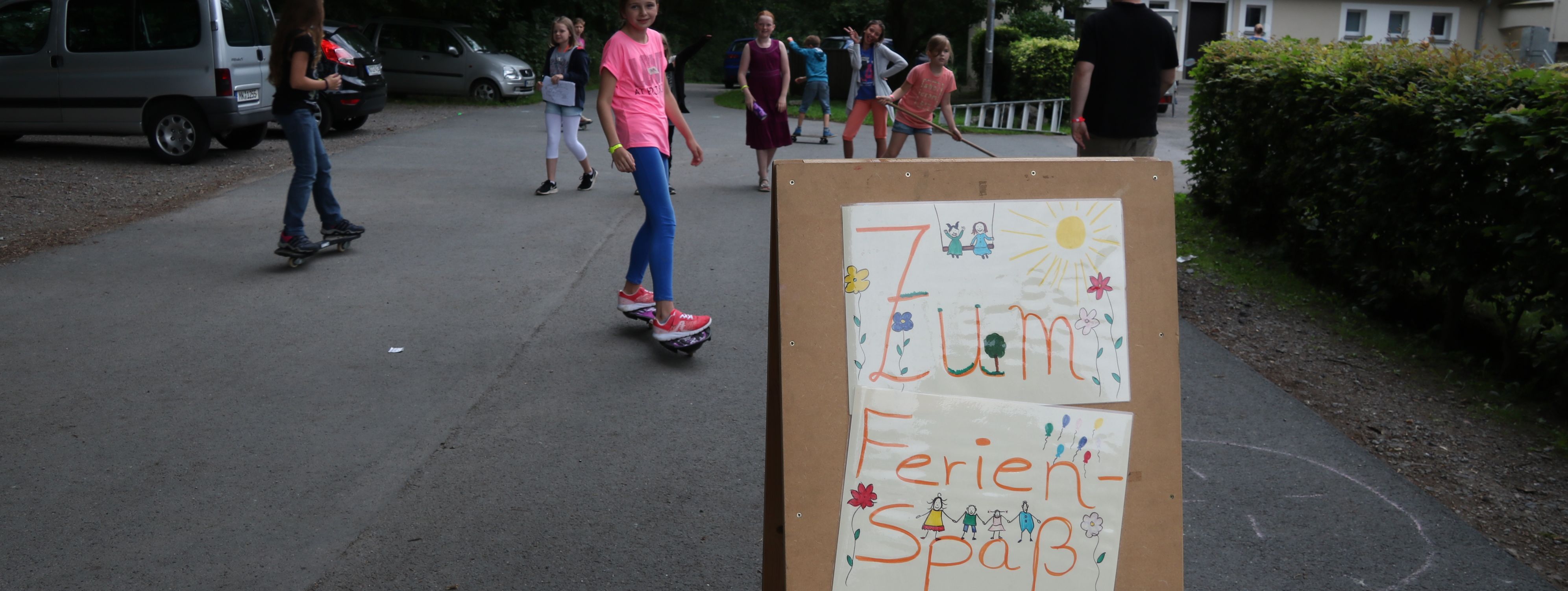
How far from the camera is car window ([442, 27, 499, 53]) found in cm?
2209

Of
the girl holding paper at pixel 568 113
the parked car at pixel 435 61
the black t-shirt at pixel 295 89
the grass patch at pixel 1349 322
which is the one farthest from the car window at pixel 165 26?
the grass patch at pixel 1349 322

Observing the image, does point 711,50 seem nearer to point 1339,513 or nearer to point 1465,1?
point 1465,1

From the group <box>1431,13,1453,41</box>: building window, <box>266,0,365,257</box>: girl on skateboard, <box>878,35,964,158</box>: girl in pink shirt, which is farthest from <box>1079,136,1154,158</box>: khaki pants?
<box>1431,13,1453,41</box>: building window

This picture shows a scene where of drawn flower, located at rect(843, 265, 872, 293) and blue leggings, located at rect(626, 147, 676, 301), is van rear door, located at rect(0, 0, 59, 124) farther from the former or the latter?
drawn flower, located at rect(843, 265, 872, 293)

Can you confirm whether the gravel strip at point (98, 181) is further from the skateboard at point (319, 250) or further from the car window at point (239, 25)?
the skateboard at point (319, 250)

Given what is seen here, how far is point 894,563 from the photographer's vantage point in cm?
255

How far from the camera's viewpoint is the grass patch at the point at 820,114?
1983 centimetres

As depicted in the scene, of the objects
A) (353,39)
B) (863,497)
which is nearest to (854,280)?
(863,497)

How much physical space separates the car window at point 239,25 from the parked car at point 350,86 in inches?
90.7

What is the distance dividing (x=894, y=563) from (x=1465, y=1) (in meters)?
40.2

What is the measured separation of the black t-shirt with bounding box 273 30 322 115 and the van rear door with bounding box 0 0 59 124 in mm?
6822

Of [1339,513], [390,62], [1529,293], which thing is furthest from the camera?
[390,62]

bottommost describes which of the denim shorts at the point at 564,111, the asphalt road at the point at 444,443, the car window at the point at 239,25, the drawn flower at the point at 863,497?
the asphalt road at the point at 444,443

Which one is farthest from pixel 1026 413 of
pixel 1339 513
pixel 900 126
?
pixel 900 126
